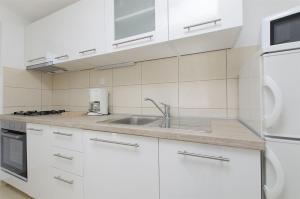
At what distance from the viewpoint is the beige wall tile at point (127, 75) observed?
1666 mm

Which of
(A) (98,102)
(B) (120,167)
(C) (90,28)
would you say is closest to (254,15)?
(C) (90,28)

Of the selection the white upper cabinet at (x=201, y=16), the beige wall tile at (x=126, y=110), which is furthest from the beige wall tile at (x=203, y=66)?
the beige wall tile at (x=126, y=110)

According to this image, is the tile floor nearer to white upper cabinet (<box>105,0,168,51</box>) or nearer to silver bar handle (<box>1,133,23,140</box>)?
silver bar handle (<box>1,133,23,140</box>)

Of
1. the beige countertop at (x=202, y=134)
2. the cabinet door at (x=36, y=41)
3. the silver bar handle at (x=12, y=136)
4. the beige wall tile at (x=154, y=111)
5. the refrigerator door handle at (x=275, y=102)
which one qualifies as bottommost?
the silver bar handle at (x=12, y=136)

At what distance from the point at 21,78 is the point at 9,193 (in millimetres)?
1276

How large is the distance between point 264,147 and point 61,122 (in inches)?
50.8

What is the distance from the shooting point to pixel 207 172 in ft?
2.52

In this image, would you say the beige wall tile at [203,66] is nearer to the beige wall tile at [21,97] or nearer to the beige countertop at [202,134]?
the beige countertop at [202,134]

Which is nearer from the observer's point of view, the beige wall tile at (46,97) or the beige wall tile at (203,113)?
the beige wall tile at (203,113)

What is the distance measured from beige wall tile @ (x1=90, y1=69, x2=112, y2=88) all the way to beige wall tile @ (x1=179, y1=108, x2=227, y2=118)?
2.95 feet

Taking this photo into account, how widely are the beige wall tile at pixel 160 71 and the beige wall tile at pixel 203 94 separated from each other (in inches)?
5.4

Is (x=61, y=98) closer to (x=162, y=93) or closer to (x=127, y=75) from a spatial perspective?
(x=127, y=75)

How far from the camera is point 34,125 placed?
56.9 inches

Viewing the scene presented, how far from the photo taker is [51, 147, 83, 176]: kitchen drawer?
1.18 m
